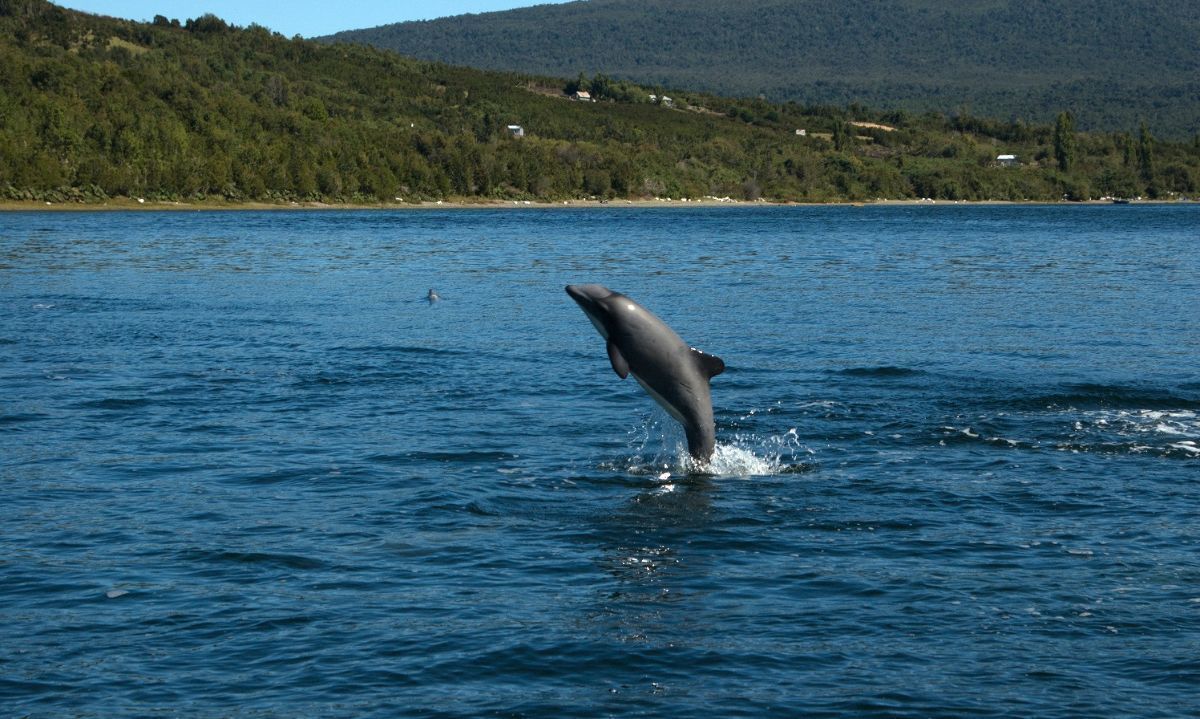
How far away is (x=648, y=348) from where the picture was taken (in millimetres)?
17516

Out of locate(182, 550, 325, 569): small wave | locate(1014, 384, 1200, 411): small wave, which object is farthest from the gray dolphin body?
locate(1014, 384, 1200, 411): small wave

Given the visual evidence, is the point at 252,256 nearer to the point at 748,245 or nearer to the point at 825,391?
the point at 748,245

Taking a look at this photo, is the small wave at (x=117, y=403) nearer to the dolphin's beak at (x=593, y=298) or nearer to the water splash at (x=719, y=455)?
the water splash at (x=719, y=455)

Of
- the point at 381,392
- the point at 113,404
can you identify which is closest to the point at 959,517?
the point at 381,392

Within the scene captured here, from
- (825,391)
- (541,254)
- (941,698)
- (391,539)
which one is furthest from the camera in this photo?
(541,254)

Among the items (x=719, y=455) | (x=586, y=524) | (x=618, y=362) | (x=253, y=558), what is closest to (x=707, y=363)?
(x=618, y=362)

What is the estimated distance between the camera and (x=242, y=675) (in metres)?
12.1

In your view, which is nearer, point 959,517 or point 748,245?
point 959,517

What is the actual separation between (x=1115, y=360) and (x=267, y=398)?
18.3 m

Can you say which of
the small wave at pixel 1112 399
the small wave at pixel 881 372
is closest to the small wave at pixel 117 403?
the small wave at pixel 881 372

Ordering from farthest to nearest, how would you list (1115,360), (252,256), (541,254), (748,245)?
(748,245) < (541,254) < (252,256) < (1115,360)

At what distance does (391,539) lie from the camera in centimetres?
1631

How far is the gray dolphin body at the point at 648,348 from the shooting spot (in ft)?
57.1

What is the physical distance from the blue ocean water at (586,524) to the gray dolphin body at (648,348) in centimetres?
153
